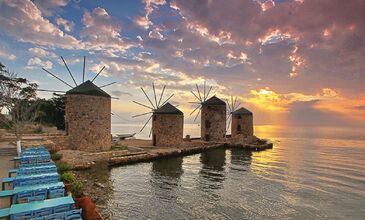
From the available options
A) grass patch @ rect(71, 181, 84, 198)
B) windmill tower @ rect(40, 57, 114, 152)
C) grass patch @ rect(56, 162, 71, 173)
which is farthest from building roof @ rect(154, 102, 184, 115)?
grass patch @ rect(71, 181, 84, 198)

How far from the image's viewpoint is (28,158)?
15227 mm

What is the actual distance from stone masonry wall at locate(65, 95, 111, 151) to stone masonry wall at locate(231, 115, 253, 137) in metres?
27.6

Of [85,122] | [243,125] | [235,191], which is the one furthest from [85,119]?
[243,125]

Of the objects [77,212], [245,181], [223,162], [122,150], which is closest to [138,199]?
[77,212]

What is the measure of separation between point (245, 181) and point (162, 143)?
17.0 metres

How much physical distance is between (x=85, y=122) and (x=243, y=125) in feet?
98.5

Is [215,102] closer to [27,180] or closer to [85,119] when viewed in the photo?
[85,119]

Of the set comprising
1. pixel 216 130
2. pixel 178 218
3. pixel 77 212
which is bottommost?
pixel 178 218

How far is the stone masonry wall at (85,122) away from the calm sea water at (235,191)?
5.27m

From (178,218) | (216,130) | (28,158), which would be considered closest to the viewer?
(178,218)

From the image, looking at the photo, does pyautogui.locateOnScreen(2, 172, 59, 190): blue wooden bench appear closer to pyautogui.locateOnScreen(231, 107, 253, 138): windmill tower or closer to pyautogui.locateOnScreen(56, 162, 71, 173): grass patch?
pyautogui.locateOnScreen(56, 162, 71, 173): grass patch

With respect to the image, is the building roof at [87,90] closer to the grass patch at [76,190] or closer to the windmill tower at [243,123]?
the grass patch at [76,190]

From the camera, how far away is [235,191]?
16.4 meters

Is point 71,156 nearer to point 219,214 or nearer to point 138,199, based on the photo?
point 138,199
